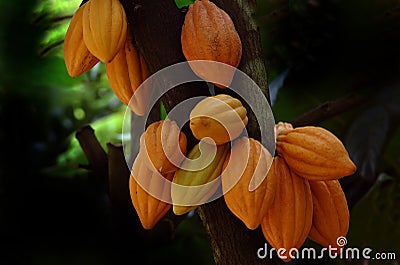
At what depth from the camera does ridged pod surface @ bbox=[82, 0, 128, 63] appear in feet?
1.73

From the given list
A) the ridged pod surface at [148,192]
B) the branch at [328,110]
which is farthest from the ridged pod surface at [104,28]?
the branch at [328,110]

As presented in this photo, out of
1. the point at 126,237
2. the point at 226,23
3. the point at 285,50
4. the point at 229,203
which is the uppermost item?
the point at 226,23

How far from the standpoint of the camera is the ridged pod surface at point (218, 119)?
0.49m

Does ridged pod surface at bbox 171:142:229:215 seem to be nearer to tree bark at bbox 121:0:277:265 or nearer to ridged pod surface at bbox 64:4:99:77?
tree bark at bbox 121:0:277:265

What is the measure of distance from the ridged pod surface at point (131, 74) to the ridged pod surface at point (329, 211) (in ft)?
0.63

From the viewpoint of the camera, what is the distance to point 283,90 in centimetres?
113

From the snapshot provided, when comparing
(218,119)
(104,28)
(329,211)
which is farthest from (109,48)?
(329,211)

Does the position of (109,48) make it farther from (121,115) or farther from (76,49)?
(121,115)

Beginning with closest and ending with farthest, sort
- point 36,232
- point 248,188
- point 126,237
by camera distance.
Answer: point 248,188 < point 126,237 < point 36,232

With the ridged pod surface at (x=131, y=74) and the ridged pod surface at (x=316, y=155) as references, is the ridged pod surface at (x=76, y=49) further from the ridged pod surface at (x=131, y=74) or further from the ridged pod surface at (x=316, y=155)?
the ridged pod surface at (x=316, y=155)

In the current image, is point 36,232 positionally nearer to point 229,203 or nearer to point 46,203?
point 46,203

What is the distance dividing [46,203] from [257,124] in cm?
80

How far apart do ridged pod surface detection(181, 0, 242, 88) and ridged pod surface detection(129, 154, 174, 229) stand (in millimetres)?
102

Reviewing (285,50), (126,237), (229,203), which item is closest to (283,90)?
(285,50)
